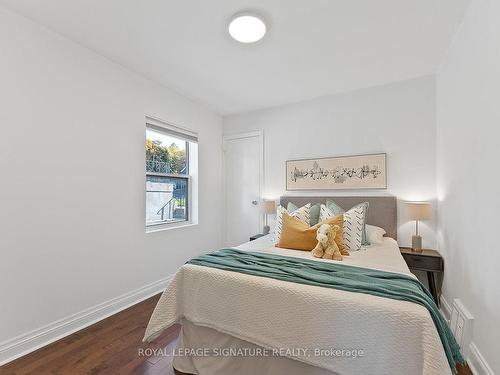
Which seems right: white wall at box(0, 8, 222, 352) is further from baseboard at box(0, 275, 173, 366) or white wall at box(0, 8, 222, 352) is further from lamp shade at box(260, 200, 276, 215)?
lamp shade at box(260, 200, 276, 215)

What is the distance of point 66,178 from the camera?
7.13 ft

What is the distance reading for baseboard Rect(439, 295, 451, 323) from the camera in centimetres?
230

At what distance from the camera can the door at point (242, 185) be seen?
393 cm

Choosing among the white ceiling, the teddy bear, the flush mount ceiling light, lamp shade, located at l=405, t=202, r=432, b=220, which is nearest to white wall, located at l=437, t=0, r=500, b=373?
lamp shade, located at l=405, t=202, r=432, b=220

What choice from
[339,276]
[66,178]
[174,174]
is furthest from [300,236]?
[66,178]

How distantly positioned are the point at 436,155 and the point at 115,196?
3485 millimetres

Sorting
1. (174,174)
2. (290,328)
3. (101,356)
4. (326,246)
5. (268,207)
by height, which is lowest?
(101,356)

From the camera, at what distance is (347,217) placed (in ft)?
8.52

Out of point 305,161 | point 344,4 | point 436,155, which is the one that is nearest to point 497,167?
point 344,4

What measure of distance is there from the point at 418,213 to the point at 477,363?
1366 millimetres

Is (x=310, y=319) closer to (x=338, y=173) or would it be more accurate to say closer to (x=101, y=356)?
(x=101, y=356)

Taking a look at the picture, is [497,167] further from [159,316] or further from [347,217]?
[159,316]

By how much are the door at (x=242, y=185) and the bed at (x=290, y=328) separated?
2.10 metres

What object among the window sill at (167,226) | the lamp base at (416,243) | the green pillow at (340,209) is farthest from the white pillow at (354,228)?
the window sill at (167,226)
